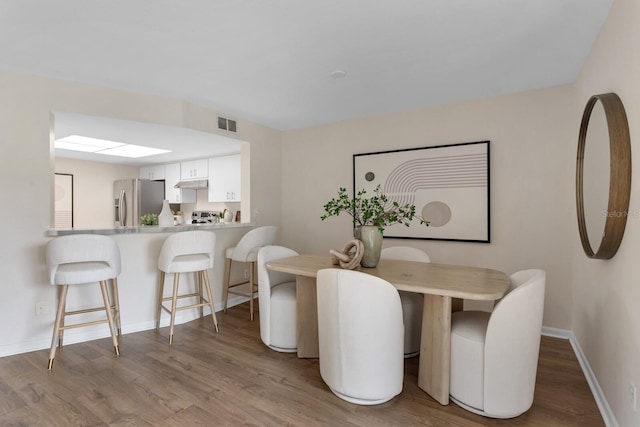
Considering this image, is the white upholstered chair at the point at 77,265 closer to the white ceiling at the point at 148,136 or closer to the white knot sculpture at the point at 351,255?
the white ceiling at the point at 148,136

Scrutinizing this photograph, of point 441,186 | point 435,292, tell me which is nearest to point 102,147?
point 441,186

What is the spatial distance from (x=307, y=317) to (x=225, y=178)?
3.27m

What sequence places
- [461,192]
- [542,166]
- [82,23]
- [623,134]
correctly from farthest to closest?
[461,192] < [542,166] < [82,23] < [623,134]

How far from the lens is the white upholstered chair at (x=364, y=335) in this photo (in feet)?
6.25

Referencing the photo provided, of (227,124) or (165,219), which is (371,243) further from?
(227,124)

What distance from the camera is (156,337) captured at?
3051 mm

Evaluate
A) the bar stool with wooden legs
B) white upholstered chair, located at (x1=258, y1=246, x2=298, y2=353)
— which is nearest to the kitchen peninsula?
the bar stool with wooden legs

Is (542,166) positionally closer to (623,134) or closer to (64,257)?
(623,134)

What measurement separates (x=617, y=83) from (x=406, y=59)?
1.25 metres

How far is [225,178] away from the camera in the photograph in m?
5.22

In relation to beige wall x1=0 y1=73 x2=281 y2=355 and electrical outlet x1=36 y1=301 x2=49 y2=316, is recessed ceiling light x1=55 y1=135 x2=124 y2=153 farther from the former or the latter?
electrical outlet x1=36 y1=301 x2=49 y2=316

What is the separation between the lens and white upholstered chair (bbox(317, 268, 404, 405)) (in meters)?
1.90

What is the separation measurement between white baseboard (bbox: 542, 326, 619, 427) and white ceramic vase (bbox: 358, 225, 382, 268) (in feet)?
4.96

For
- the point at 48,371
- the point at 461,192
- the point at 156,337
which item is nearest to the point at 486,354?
the point at 461,192
